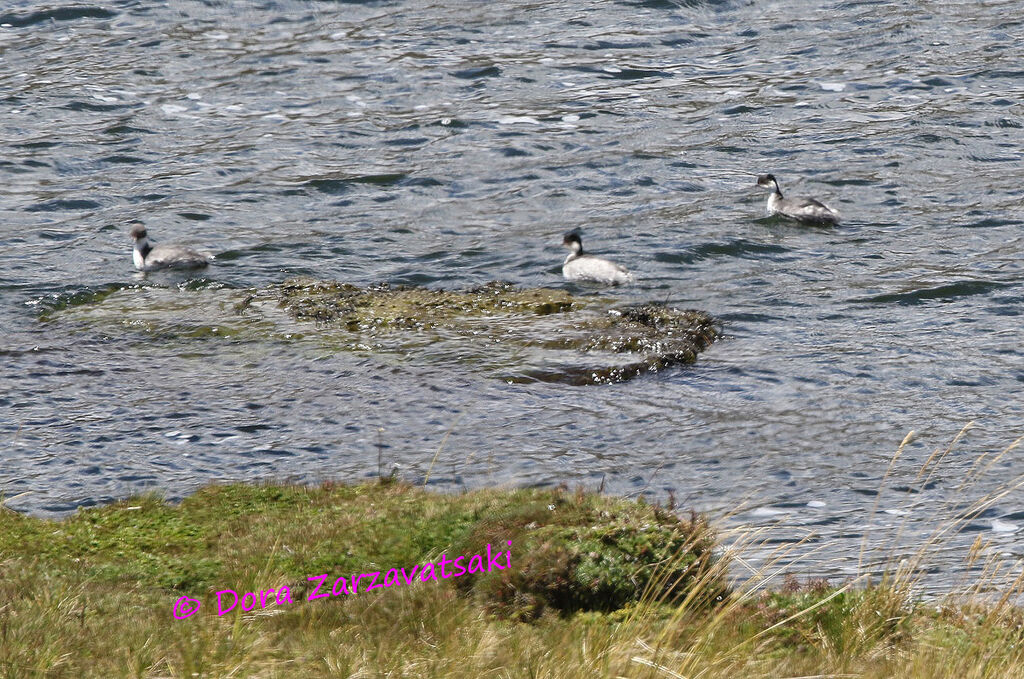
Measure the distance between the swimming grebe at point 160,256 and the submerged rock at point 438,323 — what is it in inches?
24.8

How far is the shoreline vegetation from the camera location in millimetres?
6199

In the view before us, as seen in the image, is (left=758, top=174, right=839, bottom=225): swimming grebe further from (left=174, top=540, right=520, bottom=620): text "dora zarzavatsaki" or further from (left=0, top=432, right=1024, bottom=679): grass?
(left=174, top=540, right=520, bottom=620): text "dora zarzavatsaki"

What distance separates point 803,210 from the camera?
17.5m

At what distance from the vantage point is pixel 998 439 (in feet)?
37.9

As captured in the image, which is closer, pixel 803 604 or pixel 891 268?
pixel 803 604

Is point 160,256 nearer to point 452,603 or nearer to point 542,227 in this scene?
point 542,227

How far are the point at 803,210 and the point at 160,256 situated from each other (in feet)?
28.2

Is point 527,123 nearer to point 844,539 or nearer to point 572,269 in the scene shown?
point 572,269

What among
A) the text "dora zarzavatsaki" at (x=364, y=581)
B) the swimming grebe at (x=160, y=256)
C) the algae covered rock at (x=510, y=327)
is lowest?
the algae covered rock at (x=510, y=327)

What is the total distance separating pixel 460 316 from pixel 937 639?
8407mm

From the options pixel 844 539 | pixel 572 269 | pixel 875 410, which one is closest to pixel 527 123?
pixel 572 269

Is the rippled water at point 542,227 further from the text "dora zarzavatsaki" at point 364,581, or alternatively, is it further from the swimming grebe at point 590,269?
the text "dora zarzavatsaki" at point 364,581

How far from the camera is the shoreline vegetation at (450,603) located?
6199 millimetres

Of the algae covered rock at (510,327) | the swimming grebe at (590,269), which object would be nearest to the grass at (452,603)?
the algae covered rock at (510,327)
